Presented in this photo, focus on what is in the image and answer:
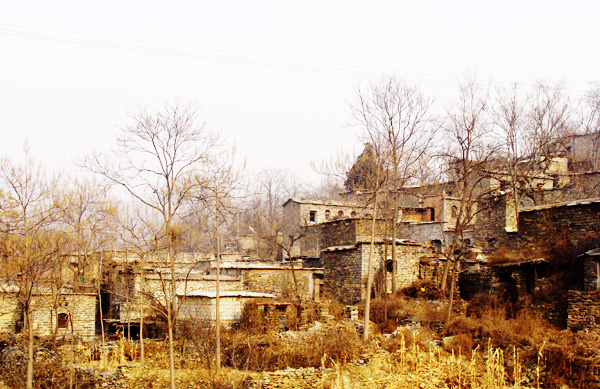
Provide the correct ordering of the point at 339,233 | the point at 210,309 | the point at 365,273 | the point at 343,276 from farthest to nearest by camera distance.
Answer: the point at 339,233 < the point at 343,276 < the point at 365,273 < the point at 210,309

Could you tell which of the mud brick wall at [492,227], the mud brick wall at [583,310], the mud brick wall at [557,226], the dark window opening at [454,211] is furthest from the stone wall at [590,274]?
the dark window opening at [454,211]

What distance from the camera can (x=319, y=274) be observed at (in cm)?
2684

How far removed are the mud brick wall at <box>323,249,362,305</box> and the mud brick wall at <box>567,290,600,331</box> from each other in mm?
7832

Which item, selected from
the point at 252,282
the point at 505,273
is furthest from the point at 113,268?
the point at 505,273

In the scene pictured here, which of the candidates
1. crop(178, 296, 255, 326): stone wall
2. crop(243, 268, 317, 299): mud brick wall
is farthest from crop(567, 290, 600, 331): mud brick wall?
crop(243, 268, 317, 299): mud brick wall

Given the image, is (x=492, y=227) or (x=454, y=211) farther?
(x=454, y=211)

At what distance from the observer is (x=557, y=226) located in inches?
822

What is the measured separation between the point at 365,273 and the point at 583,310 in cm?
805

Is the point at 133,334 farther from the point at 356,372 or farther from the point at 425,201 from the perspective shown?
the point at 425,201

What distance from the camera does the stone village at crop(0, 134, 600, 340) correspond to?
63.1 feet

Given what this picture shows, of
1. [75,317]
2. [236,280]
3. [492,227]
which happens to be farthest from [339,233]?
[75,317]

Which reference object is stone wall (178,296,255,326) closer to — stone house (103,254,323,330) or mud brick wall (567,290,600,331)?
stone house (103,254,323,330)

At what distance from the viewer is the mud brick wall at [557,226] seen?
781 inches

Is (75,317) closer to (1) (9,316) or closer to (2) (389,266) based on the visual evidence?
(1) (9,316)
